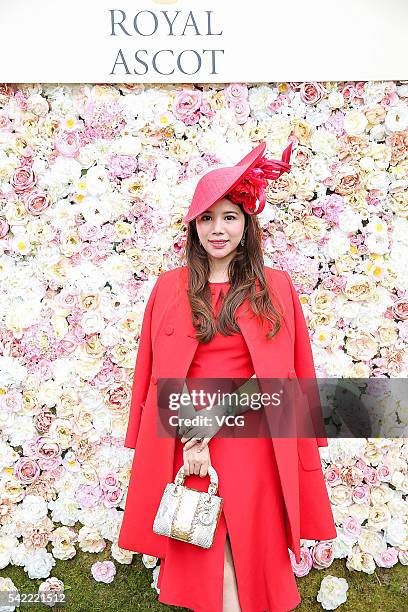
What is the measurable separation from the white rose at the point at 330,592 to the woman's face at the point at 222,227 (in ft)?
5.95

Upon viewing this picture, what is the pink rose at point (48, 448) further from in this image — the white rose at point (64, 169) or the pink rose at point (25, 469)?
the white rose at point (64, 169)

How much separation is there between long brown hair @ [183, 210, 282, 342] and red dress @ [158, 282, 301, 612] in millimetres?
51

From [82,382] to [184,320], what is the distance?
2.91 ft

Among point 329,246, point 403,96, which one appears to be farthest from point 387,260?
point 403,96

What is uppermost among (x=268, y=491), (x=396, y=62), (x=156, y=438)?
(x=396, y=62)

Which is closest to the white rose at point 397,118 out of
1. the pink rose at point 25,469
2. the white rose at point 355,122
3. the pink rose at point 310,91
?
the white rose at point 355,122

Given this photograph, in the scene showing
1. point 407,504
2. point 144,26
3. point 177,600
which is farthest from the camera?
point 407,504

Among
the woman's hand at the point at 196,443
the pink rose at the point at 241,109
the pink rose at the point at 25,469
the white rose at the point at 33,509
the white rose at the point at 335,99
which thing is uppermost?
the white rose at the point at 335,99

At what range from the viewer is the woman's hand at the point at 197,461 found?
7.47 feet

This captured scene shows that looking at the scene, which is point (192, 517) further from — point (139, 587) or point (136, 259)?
point (136, 259)

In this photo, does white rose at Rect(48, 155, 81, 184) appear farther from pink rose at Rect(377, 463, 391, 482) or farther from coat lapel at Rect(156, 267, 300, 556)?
pink rose at Rect(377, 463, 391, 482)

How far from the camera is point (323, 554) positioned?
310cm

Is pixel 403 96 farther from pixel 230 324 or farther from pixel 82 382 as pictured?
pixel 82 382

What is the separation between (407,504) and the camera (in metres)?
3.13
